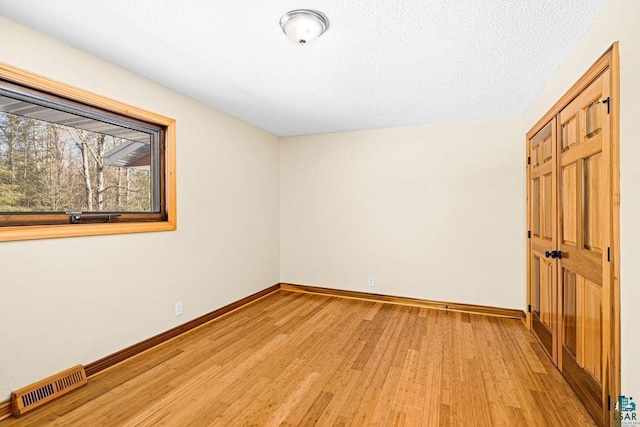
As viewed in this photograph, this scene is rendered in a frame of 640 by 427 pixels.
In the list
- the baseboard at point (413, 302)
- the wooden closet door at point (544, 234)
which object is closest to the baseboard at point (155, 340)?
the baseboard at point (413, 302)

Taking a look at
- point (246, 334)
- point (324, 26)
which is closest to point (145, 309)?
point (246, 334)

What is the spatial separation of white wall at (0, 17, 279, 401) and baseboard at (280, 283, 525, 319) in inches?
31.1

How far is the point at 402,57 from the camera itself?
7.51ft

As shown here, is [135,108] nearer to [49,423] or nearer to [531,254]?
[49,423]

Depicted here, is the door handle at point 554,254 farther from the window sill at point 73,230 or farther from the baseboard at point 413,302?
the window sill at point 73,230

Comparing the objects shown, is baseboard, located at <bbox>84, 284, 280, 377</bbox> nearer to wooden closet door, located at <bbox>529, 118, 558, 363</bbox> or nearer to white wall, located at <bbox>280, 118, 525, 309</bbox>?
white wall, located at <bbox>280, 118, 525, 309</bbox>

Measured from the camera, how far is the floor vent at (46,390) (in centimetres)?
186

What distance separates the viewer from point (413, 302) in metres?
4.06

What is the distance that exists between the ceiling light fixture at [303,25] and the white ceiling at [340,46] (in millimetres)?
43

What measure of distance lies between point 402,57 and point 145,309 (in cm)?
304

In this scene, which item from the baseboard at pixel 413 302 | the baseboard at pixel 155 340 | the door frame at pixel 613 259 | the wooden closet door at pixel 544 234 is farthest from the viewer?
the baseboard at pixel 413 302

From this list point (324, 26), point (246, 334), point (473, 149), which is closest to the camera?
point (324, 26)

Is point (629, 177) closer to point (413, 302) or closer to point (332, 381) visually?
point (332, 381)

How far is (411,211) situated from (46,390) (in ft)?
12.8
